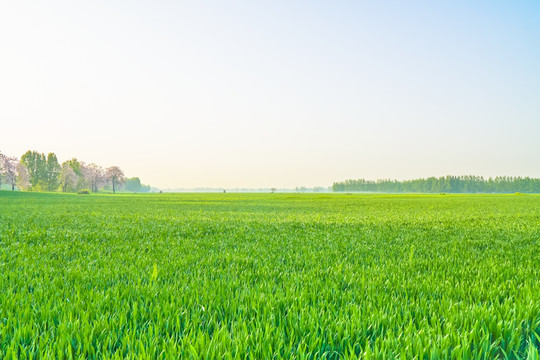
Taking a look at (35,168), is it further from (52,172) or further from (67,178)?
(67,178)

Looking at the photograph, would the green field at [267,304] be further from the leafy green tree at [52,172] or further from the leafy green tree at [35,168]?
the leafy green tree at [52,172]

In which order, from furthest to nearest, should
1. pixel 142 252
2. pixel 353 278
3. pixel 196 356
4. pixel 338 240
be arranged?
1. pixel 338 240
2. pixel 142 252
3. pixel 353 278
4. pixel 196 356

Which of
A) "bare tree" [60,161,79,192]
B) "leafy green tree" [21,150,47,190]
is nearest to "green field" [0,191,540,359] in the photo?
"leafy green tree" [21,150,47,190]

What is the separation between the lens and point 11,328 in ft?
9.30

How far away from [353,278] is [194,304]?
235 centimetres

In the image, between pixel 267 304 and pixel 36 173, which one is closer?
pixel 267 304

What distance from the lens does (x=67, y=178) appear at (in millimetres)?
130500

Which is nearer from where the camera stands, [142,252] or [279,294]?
[279,294]

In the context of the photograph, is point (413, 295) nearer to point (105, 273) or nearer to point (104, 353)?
point (104, 353)

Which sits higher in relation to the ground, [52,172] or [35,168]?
[35,168]

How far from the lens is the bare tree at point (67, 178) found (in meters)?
130

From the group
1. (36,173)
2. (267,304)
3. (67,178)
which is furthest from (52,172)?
(267,304)

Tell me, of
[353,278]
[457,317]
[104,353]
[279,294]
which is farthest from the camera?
[353,278]

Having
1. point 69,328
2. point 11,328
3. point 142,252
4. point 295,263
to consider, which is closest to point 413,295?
point 295,263
